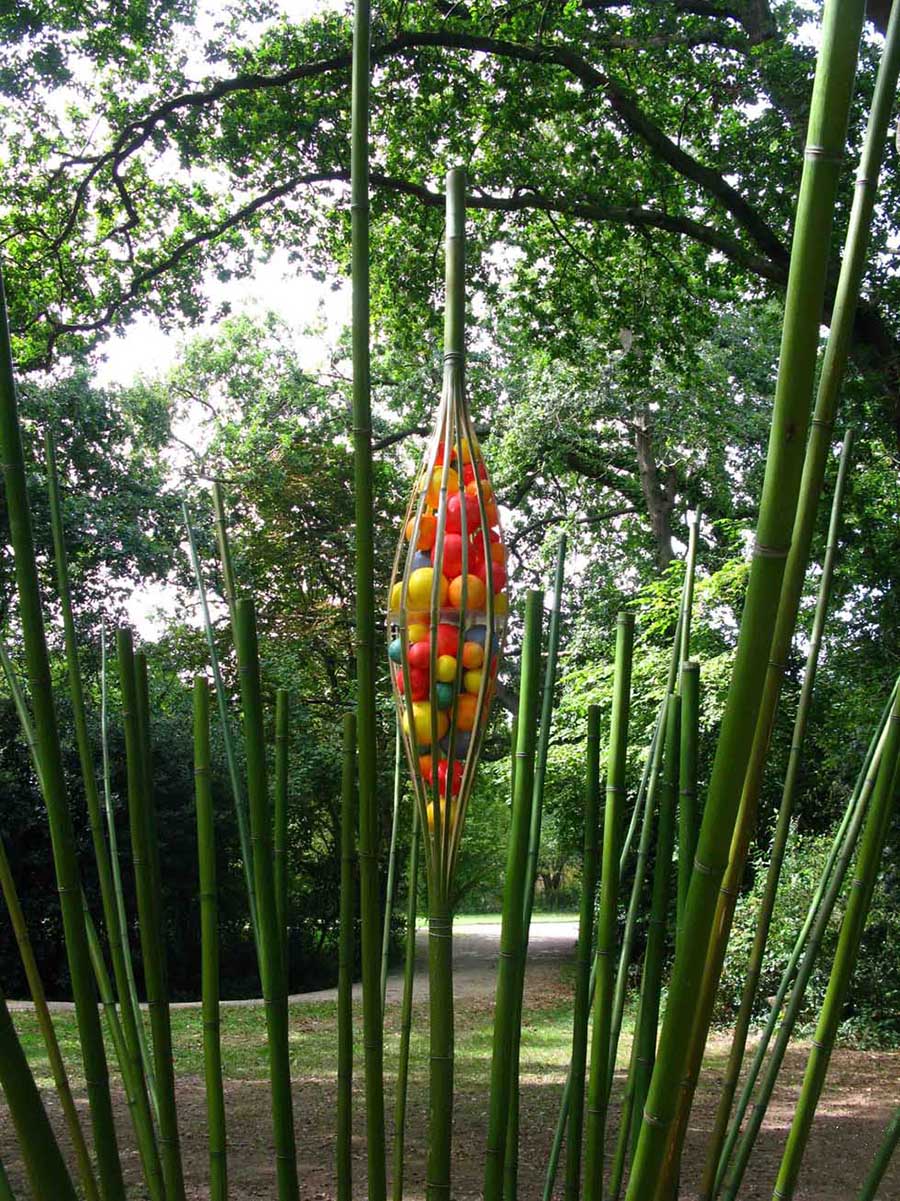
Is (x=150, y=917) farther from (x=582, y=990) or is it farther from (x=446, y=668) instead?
(x=582, y=990)

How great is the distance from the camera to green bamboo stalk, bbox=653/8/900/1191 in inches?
31.3

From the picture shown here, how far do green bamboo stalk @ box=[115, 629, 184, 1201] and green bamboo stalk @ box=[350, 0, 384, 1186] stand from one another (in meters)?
0.22

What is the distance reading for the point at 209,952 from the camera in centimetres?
120

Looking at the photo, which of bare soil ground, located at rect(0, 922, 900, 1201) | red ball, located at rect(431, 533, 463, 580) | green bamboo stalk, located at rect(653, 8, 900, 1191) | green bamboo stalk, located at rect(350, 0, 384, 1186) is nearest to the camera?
green bamboo stalk, located at rect(653, 8, 900, 1191)

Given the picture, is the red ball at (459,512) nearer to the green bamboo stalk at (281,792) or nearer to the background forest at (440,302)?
the green bamboo stalk at (281,792)

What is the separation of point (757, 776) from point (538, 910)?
17299 mm

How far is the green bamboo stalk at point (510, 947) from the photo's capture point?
1.00 meters

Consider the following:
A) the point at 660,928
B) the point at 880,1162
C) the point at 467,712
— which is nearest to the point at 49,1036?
the point at 467,712

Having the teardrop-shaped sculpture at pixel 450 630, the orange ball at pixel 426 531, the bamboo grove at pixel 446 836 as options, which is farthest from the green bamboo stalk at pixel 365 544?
the orange ball at pixel 426 531

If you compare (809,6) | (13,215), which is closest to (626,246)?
(809,6)

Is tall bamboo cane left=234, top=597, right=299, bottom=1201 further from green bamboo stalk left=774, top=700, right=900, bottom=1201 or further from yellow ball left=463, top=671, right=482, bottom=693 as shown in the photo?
green bamboo stalk left=774, top=700, right=900, bottom=1201

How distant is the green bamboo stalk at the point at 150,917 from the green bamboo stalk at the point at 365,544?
216 millimetres

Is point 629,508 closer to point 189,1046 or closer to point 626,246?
point 626,246

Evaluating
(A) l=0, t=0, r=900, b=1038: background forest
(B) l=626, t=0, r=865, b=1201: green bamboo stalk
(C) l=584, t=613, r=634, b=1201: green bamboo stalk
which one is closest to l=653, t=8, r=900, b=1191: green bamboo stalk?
(B) l=626, t=0, r=865, b=1201: green bamboo stalk
